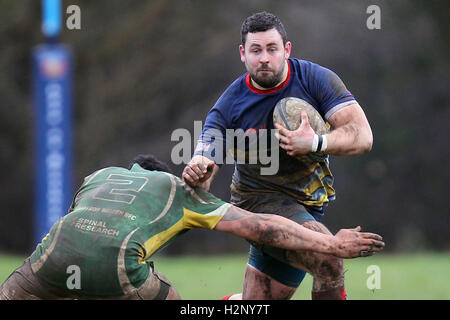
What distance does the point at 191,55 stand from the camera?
20.0 m

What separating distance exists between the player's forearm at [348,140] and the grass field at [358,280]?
3748mm

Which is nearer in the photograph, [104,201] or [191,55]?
[104,201]

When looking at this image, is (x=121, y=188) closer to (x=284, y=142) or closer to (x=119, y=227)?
(x=119, y=227)

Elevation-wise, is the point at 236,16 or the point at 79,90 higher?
the point at 236,16

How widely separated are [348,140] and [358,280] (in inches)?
239

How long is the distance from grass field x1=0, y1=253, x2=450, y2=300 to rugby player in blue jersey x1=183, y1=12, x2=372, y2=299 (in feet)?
10.8

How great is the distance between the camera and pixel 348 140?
4781 mm

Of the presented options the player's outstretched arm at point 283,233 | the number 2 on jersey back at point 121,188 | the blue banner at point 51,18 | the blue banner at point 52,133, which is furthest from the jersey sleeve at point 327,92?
the blue banner at point 51,18

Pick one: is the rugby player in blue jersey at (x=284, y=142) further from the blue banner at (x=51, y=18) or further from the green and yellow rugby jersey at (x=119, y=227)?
the blue banner at (x=51, y=18)

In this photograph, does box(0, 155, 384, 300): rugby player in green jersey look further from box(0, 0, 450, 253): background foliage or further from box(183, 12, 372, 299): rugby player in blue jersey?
box(0, 0, 450, 253): background foliage

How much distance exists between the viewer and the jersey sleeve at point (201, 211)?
468 centimetres
